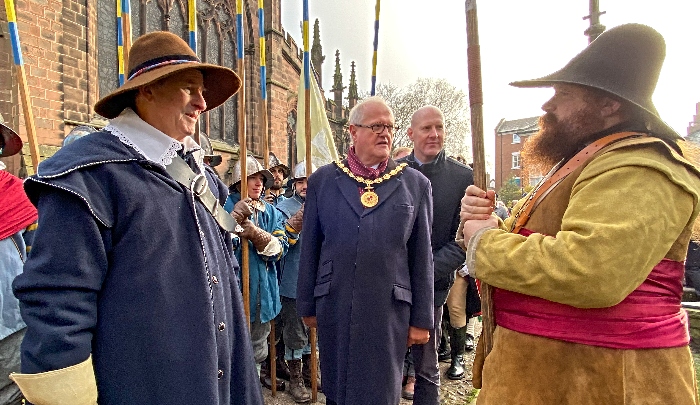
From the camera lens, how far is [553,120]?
5.74 feet

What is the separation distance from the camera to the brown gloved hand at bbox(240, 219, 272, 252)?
3.34m

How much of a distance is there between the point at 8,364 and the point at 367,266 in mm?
2138

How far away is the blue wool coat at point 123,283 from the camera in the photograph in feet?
4.00

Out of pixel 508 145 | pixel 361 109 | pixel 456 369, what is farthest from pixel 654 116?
pixel 508 145

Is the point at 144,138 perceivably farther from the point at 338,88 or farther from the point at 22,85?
the point at 338,88

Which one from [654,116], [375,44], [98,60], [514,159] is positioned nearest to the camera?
[654,116]

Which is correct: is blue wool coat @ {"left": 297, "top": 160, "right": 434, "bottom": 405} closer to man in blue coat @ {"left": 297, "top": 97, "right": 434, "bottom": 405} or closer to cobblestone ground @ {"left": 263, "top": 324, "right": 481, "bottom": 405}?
man in blue coat @ {"left": 297, "top": 97, "right": 434, "bottom": 405}

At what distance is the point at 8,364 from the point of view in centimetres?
241

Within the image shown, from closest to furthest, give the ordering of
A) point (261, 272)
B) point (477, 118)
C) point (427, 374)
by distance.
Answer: point (477, 118) < point (427, 374) < point (261, 272)

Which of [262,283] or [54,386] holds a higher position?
[54,386]

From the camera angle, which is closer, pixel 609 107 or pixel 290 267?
pixel 609 107

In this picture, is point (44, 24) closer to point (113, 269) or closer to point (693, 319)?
point (113, 269)

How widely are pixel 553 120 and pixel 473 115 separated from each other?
13.8 inches

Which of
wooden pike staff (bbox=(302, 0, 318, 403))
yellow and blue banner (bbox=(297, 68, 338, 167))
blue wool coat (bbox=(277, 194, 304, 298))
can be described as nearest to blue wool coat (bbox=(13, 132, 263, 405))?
wooden pike staff (bbox=(302, 0, 318, 403))
